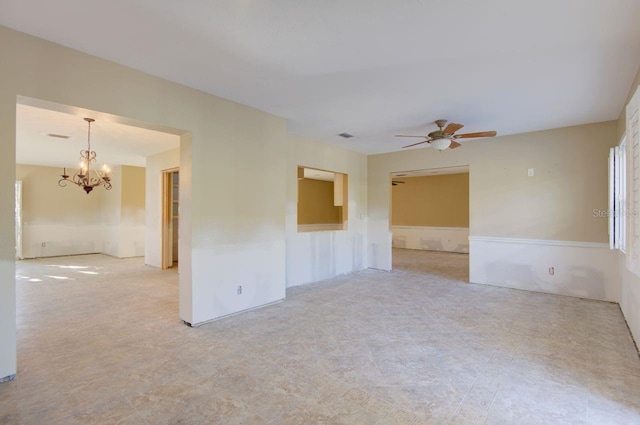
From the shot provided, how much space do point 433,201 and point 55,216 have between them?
11.7m

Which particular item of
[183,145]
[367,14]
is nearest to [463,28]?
[367,14]

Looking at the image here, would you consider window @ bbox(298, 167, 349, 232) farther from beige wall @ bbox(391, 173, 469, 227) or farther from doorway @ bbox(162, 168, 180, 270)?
doorway @ bbox(162, 168, 180, 270)

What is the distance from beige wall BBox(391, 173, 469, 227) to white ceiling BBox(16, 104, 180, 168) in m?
7.98

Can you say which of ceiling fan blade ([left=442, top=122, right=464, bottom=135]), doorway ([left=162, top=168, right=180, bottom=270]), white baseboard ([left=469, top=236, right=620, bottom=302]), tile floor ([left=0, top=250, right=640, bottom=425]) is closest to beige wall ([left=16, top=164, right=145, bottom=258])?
doorway ([left=162, top=168, right=180, bottom=270])

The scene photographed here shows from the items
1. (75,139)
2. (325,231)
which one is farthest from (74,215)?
(325,231)

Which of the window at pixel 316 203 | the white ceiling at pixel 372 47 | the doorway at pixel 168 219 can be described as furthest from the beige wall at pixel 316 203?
the white ceiling at pixel 372 47

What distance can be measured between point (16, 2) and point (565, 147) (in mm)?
6507

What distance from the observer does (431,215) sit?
10.7m

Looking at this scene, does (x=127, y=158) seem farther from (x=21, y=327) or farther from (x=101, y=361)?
(x=101, y=361)

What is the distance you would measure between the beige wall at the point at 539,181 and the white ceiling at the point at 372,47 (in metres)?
0.83

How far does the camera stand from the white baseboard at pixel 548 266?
4.50 meters

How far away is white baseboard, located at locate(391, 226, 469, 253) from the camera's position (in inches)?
392

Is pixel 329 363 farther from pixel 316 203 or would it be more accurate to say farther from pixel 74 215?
pixel 74 215

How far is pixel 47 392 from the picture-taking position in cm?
217
